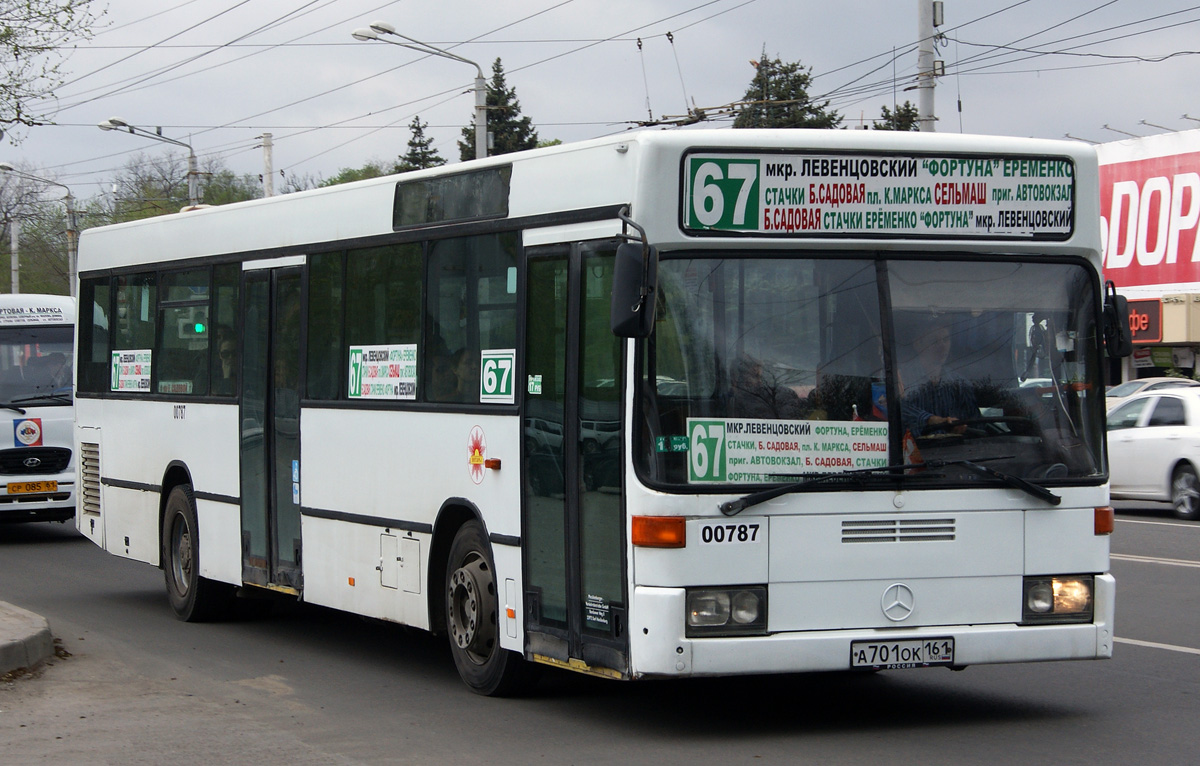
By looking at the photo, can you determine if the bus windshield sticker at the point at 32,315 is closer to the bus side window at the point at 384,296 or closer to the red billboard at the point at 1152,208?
the bus side window at the point at 384,296

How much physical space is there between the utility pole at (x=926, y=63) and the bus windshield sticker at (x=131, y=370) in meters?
12.1

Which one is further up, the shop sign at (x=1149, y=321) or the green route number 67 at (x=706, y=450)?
the shop sign at (x=1149, y=321)

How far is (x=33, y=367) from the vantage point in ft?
65.5

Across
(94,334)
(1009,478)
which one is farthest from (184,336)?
(1009,478)

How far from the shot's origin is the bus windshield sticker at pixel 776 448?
24.3 feet

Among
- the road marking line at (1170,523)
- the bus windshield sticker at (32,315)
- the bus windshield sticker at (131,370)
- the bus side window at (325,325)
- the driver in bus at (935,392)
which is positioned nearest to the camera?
the driver in bus at (935,392)

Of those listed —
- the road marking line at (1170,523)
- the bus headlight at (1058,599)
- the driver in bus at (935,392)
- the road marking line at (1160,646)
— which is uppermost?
the driver in bus at (935,392)

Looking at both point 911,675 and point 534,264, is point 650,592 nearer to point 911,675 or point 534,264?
point 534,264

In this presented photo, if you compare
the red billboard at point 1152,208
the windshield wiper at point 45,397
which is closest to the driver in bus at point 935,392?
the windshield wiper at point 45,397

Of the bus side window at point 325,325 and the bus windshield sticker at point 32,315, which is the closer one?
the bus side window at point 325,325

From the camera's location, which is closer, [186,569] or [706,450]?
[706,450]

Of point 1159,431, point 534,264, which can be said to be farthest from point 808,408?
point 1159,431

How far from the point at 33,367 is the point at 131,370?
21.9 feet

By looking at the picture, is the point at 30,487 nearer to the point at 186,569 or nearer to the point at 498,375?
the point at 186,569
